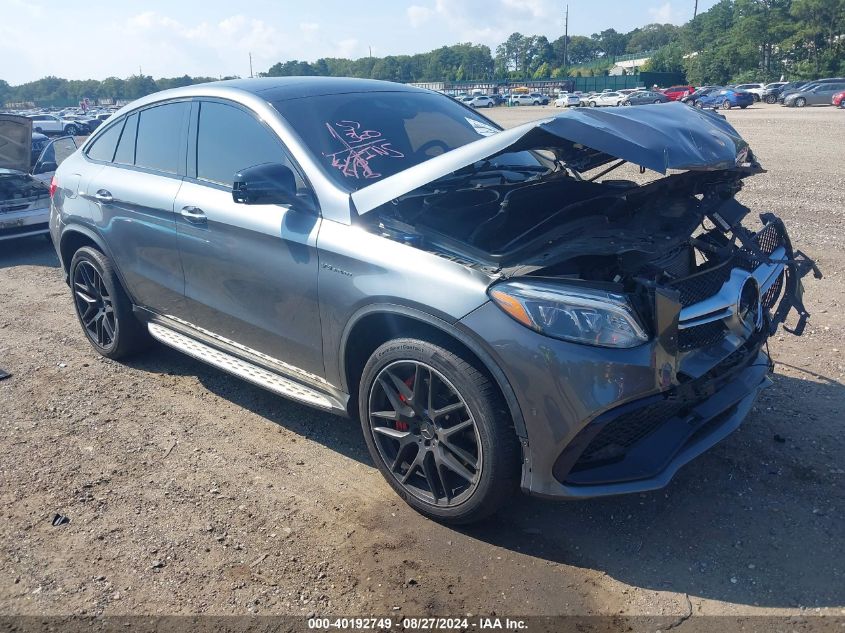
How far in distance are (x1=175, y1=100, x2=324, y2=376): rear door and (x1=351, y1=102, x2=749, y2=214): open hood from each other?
1.62 feet

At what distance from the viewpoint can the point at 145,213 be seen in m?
4.51

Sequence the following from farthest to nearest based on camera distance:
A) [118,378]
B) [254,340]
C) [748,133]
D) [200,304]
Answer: [748,133]
[118,378]
[200,304]
[254,340]

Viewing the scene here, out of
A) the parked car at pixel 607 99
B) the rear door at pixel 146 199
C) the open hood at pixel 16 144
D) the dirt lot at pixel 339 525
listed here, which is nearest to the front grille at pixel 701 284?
the dirt lot at pixel 339 525

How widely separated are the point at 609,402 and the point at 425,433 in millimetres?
898

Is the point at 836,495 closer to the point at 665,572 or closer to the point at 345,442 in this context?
the point at 665,572

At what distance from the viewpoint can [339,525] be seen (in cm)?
331

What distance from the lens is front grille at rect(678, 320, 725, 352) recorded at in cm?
302

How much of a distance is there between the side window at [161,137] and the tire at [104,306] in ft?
2.71

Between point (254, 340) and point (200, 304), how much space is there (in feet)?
1.77

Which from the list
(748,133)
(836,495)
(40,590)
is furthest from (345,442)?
(748,133)

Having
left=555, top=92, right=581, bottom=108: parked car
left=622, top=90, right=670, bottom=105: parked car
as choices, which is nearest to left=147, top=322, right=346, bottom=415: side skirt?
left=622, top=90, right=670, bottom=105: parked car

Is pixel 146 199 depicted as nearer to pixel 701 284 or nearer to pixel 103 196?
pixel 103 196

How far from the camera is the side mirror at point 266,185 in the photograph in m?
3.45

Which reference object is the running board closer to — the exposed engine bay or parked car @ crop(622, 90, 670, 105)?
the exposed engine bay
